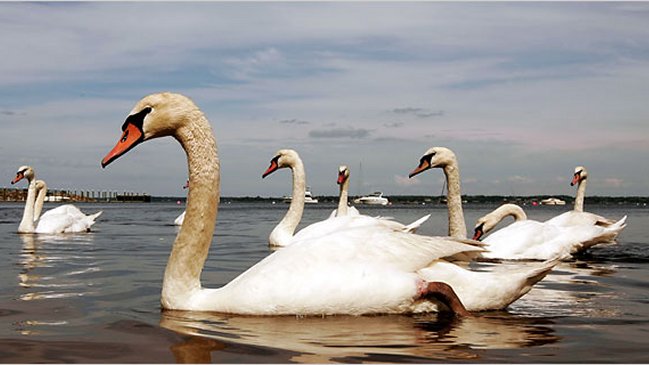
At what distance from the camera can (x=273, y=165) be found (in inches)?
Result: 768

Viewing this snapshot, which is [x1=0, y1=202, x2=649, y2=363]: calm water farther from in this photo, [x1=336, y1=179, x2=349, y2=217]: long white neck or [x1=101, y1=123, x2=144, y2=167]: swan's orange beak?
[x1=336, y1=179, x2=349, y2=217]: long white neck

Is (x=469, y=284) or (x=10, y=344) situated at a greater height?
(x=469, y=284)

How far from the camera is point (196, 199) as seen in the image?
23.8 feet

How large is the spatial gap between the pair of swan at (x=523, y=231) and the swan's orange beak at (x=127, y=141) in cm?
592

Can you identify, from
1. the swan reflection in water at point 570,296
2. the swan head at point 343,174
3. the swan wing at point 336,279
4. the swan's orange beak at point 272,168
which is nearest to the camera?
the swan wing at point 336,279

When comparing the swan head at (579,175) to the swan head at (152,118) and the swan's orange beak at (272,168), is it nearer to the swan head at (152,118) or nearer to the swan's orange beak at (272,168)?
the swan's orange beak at (272,168)

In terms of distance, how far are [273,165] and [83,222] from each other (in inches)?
287

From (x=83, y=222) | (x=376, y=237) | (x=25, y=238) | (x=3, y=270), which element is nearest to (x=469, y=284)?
(x=376, y=237)

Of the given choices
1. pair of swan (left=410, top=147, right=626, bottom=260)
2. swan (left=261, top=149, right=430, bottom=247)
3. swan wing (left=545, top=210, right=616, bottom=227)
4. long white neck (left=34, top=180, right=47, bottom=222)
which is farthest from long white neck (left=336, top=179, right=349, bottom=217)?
long white neck (left=34, top=180, right=47, bottom=222)

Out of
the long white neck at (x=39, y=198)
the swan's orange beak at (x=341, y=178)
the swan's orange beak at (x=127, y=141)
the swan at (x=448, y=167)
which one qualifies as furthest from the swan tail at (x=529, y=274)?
the long white neck at (x=39, y=198)

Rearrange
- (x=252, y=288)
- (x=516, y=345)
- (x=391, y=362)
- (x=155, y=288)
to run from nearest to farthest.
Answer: (x=391, y=362)
(x=516, y=345)
(x=252, y=288)
(x=155, y=288)

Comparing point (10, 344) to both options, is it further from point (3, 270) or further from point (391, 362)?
point (3, 270)

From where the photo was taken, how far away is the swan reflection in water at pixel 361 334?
5.39 meters

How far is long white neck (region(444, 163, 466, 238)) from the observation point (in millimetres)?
15344
